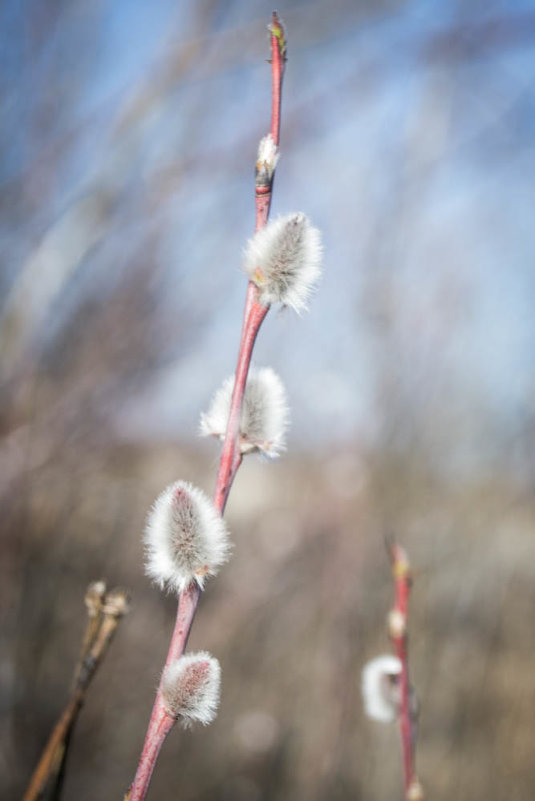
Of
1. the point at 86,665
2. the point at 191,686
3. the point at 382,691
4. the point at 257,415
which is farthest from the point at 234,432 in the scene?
the point at 382,691

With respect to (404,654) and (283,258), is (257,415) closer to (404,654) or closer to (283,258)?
(283,258)

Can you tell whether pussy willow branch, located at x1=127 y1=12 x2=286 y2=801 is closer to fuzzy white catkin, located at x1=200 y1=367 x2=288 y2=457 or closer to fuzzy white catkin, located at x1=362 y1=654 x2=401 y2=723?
fuzzy white catkin, located at x1=200 y1=367 x2=288 y2=457

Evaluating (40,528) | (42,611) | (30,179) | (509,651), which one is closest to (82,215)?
(30,179)

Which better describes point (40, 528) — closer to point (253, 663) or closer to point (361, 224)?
point (253, 663)

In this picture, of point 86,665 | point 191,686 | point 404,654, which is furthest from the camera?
point 404,654

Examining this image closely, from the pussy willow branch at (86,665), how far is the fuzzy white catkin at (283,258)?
0.34m

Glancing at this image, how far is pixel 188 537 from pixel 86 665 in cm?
24

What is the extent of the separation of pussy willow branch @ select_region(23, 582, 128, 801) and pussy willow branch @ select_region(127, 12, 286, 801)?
13 cm

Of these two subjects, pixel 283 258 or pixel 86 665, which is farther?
pixel 86 665

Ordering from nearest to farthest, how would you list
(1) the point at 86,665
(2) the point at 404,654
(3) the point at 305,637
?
(1) the point at 86,665 → (2) the point at 404,654 → (3) the point at 305,637

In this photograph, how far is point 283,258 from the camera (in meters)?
0.50

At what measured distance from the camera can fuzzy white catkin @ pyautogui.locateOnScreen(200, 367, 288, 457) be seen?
54 cm

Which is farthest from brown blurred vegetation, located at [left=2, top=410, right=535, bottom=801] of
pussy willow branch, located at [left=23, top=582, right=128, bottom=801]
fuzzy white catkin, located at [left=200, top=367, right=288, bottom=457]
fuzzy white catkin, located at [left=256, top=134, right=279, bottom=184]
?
fuzzy white catkin, located at [left=256, top=134, right=279, bottom=184]

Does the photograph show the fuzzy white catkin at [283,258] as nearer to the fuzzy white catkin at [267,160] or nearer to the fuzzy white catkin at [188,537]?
the fuzzy white catkin at [267,160]
